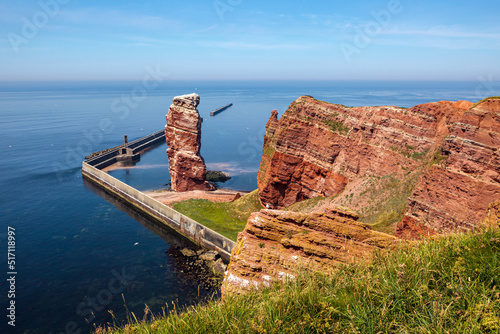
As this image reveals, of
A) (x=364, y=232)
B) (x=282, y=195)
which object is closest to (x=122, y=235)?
(x=282, y=195)

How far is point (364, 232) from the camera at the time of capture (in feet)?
42.4

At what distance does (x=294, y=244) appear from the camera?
12984 millimetres

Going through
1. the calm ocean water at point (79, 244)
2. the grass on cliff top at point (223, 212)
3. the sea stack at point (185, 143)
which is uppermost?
the sea stack at point (185, 143)

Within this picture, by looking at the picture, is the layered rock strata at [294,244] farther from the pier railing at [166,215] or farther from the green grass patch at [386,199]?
the pier railing at [166,215]

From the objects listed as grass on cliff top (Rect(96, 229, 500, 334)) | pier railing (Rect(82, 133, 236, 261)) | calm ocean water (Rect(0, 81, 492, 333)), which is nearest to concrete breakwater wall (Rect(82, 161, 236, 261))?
pier railing (Rect(82, 133, 236, 261))

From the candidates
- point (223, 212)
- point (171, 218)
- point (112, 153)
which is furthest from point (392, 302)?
point (112, 153)

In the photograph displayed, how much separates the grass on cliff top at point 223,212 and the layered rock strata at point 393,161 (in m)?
2.86

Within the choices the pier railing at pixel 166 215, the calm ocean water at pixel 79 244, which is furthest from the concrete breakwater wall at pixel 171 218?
the calm ocean water at pixel 79 244

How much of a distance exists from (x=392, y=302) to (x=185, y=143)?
55.7 metres

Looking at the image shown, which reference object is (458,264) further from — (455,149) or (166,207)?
(166,207)

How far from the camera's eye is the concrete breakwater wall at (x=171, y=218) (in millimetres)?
37375

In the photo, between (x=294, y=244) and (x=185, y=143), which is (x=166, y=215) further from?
(x=294, y=244)

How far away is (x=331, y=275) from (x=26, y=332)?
1087 inches

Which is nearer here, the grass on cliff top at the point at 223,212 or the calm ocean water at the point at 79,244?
the calm ocean water at the point at 79,244
